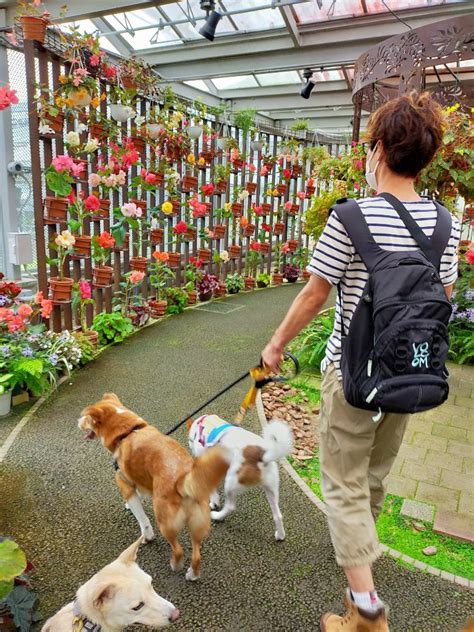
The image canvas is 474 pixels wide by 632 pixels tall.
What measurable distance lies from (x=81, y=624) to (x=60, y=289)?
358 centimetres

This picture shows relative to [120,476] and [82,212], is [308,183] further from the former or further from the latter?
[120,476]

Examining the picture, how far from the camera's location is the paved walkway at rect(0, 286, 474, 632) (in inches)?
77.5

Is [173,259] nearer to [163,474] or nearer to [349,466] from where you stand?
[163,474]

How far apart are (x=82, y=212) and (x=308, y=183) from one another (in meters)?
6.09

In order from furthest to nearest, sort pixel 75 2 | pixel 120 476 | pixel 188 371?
1. pixel 75 2
2. pixel 188 371
3. pixel 120 476

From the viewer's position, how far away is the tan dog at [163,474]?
1842 millimetres

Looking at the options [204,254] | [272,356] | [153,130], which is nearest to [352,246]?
[272,356]

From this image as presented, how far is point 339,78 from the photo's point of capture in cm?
1104

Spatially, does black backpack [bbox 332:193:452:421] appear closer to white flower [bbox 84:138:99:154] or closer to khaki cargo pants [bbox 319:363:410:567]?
khaki cargo pants [bbox 319:363:410:567]

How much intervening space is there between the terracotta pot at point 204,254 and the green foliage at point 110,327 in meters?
2.44

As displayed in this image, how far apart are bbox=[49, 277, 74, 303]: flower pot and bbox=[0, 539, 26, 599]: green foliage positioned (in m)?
3.43

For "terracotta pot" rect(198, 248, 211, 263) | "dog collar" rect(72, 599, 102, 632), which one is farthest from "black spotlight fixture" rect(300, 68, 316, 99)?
"dog collar" rect(72, 599, 102, 632)

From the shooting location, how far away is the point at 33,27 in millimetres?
4117

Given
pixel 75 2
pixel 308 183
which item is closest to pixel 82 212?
pixel 75 2
